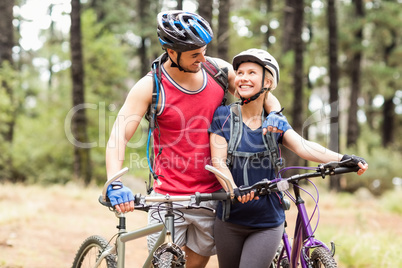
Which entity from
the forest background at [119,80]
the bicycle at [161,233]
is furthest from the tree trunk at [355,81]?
the bicycle at [161,233]

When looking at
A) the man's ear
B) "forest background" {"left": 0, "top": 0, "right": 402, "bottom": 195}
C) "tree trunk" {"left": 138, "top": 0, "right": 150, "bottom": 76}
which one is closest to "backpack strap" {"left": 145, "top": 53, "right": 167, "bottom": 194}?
the man's ear

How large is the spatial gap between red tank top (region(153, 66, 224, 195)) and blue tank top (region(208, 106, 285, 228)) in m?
0.20

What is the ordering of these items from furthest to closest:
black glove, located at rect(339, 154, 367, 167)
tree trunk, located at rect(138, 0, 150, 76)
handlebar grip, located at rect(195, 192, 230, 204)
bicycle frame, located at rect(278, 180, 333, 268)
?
tree trunk, located at rect(138, 0, 150, 76) → bicycle frame, located at rect(278, 180, 333, 268) → handlebar grip, located at rect(195, 192, 230, 204) → black glove, located at rect(339, 154, 367, 167)

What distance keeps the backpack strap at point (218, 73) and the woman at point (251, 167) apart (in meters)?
→ 0.34

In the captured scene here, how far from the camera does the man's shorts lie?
384 cm

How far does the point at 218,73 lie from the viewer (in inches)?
160

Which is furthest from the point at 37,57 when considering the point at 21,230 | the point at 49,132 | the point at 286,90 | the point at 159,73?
the point at 159,73

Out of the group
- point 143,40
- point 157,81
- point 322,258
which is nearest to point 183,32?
point 157,81

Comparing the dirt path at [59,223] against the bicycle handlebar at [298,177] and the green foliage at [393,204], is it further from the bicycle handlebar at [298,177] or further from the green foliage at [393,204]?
the bicycle handlebar at [298,177]

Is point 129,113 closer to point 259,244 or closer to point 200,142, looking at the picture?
point 200,142

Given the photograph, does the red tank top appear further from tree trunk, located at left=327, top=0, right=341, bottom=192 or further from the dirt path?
tree trunk, located at left=327, top=0, right=341, bottom=192

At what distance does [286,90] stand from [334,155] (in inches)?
737

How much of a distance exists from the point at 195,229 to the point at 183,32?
1599 millimetres

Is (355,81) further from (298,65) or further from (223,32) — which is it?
(223,32)
